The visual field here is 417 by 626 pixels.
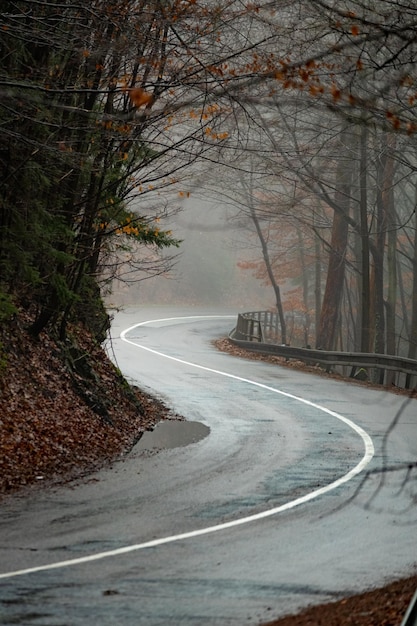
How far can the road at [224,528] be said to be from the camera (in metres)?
7.61

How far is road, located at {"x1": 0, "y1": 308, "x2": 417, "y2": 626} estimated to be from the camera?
761cm

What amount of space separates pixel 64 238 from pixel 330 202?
1759 centimetres

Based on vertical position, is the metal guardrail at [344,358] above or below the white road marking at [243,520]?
above

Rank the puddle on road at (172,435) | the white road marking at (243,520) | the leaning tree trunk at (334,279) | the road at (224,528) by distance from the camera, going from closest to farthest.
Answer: the road at (224,528) → the white road marking at (243,520) → the puddle on road at (172,435) → the leaning tree trunk at (334,279)

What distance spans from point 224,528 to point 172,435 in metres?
7.29

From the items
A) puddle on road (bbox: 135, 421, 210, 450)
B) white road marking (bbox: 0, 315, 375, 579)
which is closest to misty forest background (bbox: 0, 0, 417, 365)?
puddle on road (bbox: 135, 421, 210, 450)

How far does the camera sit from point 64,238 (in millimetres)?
17609

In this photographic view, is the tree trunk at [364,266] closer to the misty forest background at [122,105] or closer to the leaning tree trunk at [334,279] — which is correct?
the leaning tree trunk at [334,279]

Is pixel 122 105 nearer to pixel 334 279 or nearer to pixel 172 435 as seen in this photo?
pixel 172 435

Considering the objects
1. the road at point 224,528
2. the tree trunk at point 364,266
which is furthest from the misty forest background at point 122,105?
the tree trunk at point 364,266

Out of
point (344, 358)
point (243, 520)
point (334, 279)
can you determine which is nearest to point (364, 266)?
point (344, 358)

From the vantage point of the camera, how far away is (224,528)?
1051cm

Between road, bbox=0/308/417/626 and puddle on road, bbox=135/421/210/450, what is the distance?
0.21 m

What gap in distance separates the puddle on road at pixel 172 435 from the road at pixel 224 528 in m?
0.21
